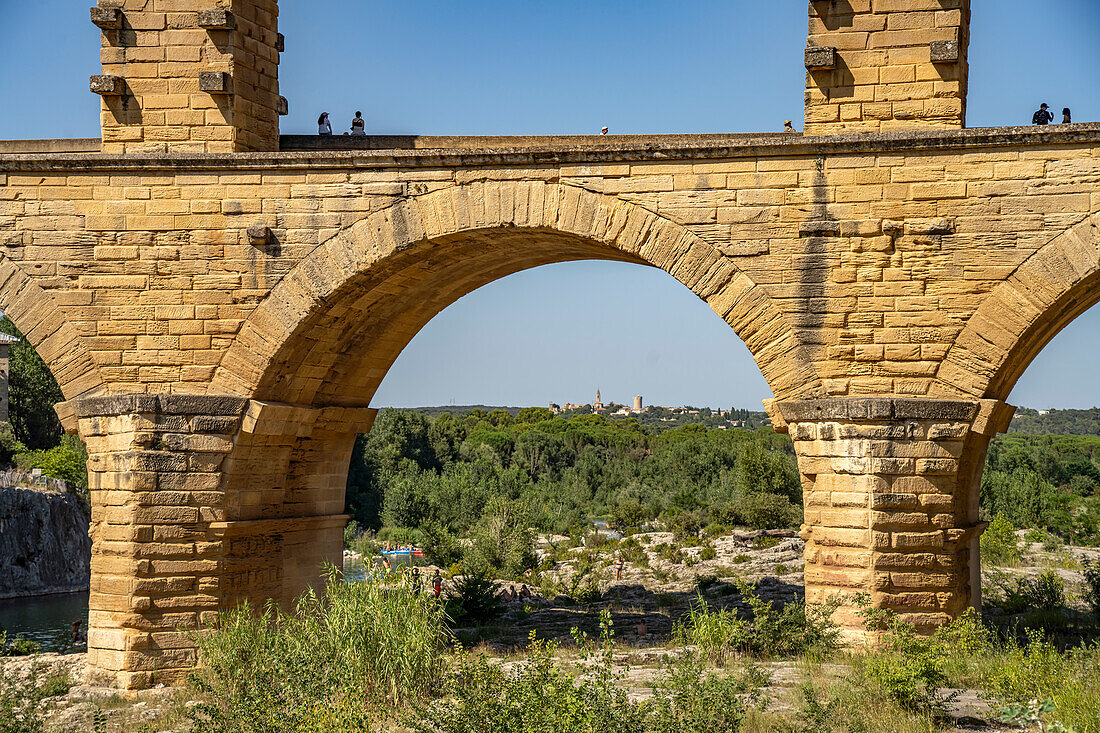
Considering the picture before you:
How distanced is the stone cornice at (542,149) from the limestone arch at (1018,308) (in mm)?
820

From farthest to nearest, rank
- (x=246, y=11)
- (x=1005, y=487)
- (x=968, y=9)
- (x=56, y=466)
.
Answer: (x=56, y=466), (x=1005, y=487), (x=246, y=11), (x=968, y=9)

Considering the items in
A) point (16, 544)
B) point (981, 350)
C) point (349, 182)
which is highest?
point (349, 182)

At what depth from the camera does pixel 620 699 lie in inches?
237

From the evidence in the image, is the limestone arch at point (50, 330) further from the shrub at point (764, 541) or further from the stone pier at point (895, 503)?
the shrub at point (764, 541)

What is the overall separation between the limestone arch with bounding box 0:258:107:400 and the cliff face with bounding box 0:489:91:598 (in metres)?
18.8

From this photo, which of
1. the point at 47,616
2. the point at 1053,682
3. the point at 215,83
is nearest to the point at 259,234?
the point at 215,83

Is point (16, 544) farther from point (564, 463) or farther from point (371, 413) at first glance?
point (564, 463)

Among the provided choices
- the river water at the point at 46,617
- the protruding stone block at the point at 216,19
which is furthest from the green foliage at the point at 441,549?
the protruding stone block at the point at 216,19

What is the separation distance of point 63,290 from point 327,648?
4.23m

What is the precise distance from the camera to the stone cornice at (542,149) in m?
7.93

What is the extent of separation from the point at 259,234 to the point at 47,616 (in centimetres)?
1655

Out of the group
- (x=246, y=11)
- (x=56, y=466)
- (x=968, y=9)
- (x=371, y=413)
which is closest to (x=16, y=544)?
(x=56, y=466)

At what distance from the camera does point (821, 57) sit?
8.46 m

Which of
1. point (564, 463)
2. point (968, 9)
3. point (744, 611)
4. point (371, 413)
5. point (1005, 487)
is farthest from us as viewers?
point (564, 463)
